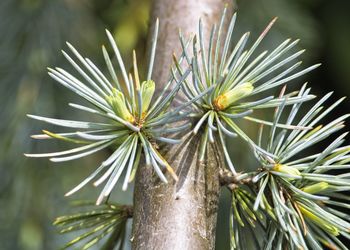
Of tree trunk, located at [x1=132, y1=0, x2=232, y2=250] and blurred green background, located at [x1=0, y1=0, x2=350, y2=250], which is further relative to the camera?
blurred green background, located at [x1=0, y1=0, x2=350, y2=250]

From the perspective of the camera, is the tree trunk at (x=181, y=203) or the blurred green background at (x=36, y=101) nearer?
the tree trunk at (x=181, y=203)

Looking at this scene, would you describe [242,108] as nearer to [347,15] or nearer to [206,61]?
[206,61]

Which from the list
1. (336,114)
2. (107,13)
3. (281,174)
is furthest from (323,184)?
(336,114)

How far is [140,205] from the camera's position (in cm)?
53

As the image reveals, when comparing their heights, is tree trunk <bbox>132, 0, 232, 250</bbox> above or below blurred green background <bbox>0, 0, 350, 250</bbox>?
below

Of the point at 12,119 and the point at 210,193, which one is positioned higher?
the point at 12,119

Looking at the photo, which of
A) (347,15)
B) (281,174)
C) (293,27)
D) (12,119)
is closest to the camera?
(281,174)

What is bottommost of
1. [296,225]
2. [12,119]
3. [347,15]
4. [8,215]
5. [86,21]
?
[296,225]

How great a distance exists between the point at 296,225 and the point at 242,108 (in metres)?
0.10

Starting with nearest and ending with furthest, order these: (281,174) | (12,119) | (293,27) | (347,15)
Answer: (281,174) < (12,119) < (293,27) < (347,15)

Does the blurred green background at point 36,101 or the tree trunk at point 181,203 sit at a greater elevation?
the blurred green background at point 36,101

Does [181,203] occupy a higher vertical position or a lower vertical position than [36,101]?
lower

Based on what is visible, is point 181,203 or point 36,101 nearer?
point 181,203

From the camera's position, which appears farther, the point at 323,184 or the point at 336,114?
the point at 336,114
